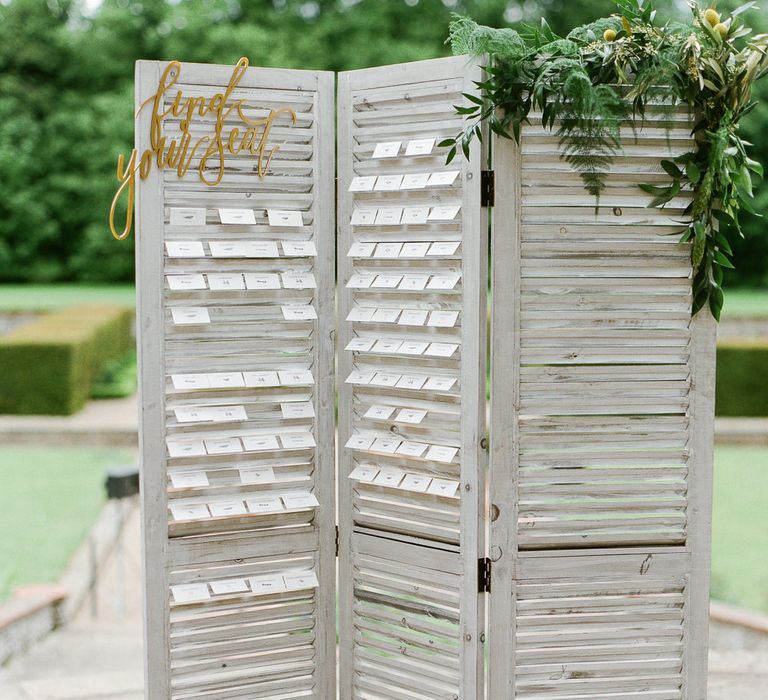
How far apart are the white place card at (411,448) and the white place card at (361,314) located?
0.35 m

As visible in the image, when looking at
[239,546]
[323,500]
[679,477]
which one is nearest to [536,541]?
[679,477]

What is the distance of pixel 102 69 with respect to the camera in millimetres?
21000

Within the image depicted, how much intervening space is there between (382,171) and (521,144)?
38 cm

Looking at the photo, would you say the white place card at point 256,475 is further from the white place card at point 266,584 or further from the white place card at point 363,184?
the white place card at point 363,184

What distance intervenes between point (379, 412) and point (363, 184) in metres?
0.61

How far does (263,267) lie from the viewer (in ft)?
8.02

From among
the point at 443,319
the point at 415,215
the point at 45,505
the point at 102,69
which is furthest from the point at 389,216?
the point at 102,69

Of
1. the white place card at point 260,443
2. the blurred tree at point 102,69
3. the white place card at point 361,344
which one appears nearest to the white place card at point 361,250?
the white place card at point 361,344

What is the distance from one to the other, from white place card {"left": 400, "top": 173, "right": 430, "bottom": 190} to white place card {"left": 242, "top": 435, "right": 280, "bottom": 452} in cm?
76

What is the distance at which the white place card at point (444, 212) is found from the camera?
2293mm

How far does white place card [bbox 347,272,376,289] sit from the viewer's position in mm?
2434

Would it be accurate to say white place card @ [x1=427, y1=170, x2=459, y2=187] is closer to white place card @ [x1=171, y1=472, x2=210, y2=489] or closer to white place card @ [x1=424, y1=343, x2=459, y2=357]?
white place card @ [x1=424, y1=343, x2=459, y2=357]

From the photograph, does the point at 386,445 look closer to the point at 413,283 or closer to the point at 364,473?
the point at 364,473

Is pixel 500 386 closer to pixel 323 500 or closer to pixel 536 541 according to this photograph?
pixel 536 541
